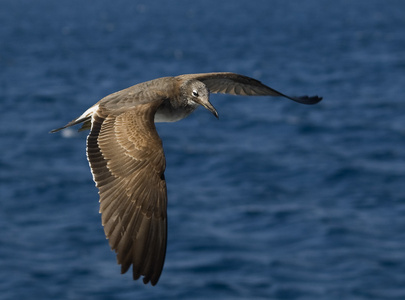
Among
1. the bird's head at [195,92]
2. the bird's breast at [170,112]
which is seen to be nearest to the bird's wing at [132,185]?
the bird's breast at [170,112]

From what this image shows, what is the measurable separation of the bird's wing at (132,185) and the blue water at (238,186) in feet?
69.9

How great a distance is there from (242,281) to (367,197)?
9709 mm

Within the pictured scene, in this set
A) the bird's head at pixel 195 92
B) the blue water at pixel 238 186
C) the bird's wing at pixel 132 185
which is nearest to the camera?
the bird's wing at pixel 132 185

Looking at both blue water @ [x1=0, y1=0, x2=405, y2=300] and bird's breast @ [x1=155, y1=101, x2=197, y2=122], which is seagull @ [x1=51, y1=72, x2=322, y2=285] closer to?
bird's breast @ [x1=155, y1=101, x2=197, y2=122]

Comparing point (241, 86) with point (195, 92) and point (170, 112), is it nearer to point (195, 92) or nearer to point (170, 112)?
point (195, 92)

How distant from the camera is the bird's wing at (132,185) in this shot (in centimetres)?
786

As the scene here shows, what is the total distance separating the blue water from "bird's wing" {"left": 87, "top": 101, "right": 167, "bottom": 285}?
2131 centimetres

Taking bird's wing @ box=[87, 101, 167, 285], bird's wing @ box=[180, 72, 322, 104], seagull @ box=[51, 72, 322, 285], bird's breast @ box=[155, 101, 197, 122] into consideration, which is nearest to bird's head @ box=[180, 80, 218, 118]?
seagull @ box=[51, 72, 322, 285]

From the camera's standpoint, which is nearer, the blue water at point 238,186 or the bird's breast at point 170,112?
the bird's breast at point 170,112

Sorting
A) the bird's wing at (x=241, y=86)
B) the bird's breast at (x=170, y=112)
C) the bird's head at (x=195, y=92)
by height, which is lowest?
the bird's breast at (x=170, y=112)

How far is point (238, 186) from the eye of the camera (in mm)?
38500

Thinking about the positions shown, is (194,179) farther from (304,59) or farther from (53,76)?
(304,59)

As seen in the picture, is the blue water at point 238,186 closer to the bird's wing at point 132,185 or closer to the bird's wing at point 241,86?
the bird's wing at point 241,86

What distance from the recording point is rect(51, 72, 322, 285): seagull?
7.89 metres
